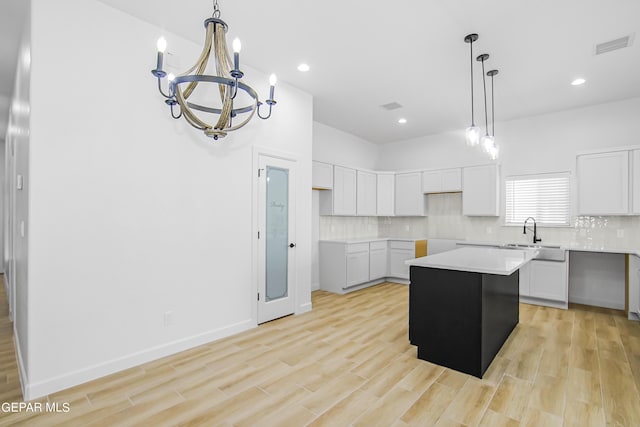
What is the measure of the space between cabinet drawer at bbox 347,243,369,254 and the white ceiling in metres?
2.39

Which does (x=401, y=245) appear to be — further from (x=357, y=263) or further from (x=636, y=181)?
(x=636, y=181)

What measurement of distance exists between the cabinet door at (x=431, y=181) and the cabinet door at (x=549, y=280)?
212cm

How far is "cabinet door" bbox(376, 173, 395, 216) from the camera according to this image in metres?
6.88

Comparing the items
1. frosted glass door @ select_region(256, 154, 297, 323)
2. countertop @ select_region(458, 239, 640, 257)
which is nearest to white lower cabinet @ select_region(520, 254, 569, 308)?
countertop @ select_region(458, 239, 640, 257)

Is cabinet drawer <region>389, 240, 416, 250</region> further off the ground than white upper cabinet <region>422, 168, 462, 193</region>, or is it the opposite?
white upper cabinet <region>422, 168, 462, 193</region>

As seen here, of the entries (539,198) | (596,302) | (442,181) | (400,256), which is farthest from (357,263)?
(596,302)

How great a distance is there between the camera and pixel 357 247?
19.4 ft

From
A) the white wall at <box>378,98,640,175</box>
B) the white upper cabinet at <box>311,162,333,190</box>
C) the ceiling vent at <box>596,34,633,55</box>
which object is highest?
the ceiling vent at <box>596,34,633,55</box>

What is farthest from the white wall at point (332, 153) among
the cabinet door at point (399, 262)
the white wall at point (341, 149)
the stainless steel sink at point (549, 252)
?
Result: the stainless steel sink at point (549, 252)

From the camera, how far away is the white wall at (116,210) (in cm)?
245

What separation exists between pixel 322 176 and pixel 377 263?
2.13 metres

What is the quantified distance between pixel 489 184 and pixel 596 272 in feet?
6.68

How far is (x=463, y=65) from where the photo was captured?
3.76m

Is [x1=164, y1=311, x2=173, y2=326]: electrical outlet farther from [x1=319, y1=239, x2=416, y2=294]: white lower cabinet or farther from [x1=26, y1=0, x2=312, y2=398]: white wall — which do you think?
[x1=319, y1=239, x2=416, y2=294]: white lower cabinet
